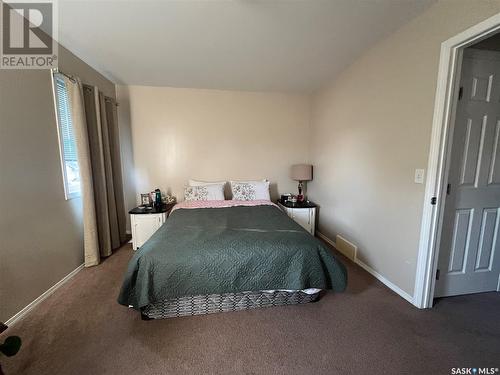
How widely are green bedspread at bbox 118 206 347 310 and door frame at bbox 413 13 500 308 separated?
26.3 inches

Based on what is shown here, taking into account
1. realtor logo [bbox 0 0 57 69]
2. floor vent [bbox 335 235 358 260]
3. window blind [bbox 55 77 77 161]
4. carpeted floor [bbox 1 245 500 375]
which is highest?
realtor logo [bbox 0 0 57 69]

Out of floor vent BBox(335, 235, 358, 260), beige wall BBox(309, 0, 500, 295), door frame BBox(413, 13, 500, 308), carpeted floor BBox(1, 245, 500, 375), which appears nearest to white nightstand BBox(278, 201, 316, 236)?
beige wall BBox(309, 0, 500, 295)

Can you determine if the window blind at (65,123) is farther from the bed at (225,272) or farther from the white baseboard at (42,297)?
the bed at (225,272)

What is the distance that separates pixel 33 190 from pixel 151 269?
1284mm

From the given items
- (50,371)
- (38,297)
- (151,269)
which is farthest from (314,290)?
(38,297)

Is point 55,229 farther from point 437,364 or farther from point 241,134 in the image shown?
point 437,364

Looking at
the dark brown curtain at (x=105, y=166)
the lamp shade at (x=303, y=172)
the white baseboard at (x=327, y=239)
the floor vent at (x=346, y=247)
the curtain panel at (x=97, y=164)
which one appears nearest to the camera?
the curtain panel at (x=97, y=164)

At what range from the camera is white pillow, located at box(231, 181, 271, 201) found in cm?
335

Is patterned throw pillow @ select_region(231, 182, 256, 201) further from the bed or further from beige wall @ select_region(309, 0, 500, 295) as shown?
the bed

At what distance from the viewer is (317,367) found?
4.26 ft

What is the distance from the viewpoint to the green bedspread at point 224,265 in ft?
5.16

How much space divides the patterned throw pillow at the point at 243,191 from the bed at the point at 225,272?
1399mm

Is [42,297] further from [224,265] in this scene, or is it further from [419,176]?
[419,176]

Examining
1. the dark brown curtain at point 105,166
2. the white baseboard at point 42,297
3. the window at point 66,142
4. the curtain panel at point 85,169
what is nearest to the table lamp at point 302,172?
the dark brown curtain at point 105,166
